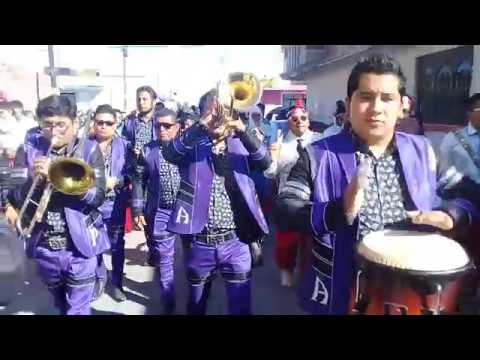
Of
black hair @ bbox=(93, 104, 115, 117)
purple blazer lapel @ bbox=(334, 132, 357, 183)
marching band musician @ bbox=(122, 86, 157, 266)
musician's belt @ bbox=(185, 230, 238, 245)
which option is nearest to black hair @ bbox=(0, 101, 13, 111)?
black hair @ bbox=(93, 104, 115, 117)

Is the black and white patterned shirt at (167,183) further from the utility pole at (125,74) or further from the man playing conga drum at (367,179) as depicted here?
the man playing conga drum at (367,179)

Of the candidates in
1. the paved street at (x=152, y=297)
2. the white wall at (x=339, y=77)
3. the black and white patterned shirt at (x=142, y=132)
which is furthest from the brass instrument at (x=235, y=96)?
the black and white patterned shirt at (x=142, y=132)

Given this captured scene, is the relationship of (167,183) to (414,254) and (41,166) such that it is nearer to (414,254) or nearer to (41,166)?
(41,166)

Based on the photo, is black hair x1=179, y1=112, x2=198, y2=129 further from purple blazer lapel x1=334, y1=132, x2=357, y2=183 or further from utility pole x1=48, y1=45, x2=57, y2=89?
purple blazer lapel x1=334, y1=132, x2=357, y2=183

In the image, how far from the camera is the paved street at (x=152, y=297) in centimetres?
328

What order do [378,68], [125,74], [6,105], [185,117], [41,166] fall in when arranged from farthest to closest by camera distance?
[185,117] → [125,74] → [6,105] → [41,166] → [378,68]

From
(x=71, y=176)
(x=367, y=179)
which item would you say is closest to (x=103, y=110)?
(x=71, y=176)

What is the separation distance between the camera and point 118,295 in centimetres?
366

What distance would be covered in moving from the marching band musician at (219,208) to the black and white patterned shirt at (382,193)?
71 cm

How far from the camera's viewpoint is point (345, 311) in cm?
230

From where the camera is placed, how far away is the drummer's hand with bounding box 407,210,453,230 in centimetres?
211

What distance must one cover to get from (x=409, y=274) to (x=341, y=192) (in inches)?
17.3

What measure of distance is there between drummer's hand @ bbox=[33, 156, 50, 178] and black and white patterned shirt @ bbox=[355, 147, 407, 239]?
5.09 ft

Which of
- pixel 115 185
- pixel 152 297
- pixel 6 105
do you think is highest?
pixel 6 105
